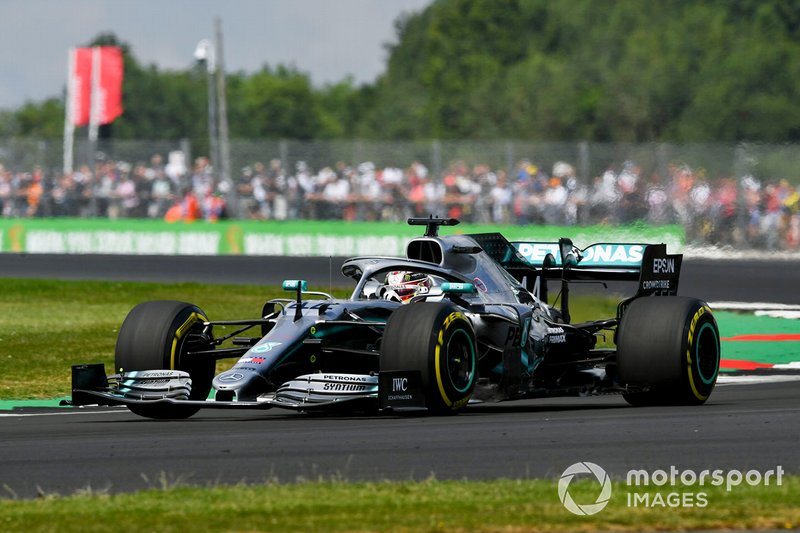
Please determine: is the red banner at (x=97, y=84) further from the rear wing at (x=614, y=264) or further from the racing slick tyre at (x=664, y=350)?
the racing slick tyre at (x=664, y=350)

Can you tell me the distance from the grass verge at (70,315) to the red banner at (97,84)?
23242mm

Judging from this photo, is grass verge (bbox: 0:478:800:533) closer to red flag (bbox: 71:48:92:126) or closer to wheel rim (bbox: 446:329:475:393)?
wheel rim (bbox: 446:329:475:393)

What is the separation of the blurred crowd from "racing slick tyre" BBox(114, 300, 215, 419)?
63.9 ft

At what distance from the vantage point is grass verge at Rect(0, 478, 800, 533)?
23.2ft

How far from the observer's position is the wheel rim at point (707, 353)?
12578 millimetres

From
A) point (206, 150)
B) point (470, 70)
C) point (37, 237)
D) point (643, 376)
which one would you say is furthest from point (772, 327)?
point (470, 70)

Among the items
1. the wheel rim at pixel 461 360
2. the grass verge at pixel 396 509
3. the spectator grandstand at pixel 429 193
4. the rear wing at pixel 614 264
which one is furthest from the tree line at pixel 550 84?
the grass verge at pixel 396 509

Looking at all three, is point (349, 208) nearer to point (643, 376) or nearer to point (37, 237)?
point (37, 237)

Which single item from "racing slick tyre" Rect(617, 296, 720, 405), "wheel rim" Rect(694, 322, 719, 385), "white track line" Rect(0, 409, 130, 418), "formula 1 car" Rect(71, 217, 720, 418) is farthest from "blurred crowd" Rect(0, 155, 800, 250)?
"white track line" Rect(0, 409, 130, 418)

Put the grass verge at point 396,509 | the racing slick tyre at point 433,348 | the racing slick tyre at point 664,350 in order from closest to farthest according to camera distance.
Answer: the grass verge at point 396,509, the racing slick tyre at point 433,348, the racing slick tyre at point 664,350

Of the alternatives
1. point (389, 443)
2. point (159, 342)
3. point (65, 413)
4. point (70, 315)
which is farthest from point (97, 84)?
point (389, 443)

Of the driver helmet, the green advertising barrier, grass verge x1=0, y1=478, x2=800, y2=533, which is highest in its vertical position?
the green advertising barrier

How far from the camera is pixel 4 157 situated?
37.4 m

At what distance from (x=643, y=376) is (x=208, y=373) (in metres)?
3.52
